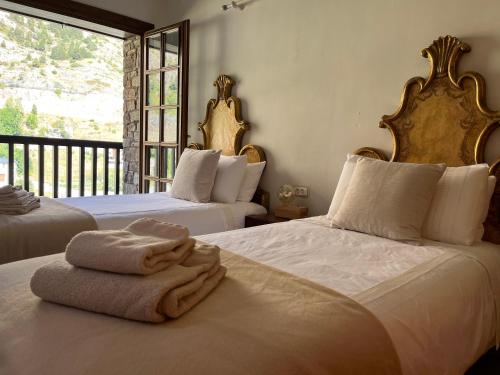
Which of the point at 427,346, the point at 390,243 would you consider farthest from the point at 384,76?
the point at 427,346

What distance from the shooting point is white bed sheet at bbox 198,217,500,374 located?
109cm

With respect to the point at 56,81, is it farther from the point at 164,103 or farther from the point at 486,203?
the point at 486,203

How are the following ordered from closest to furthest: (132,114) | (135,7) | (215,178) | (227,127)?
(215,178), (227,127), (135,7), (132,114)

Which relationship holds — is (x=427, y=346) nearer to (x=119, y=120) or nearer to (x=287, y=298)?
(x=287, y=298)

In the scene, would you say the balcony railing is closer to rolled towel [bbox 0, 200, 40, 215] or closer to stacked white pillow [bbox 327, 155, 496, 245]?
rolled towel [bbox 0, 200, 40, 215]

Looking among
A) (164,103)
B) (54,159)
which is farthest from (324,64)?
(54,159)

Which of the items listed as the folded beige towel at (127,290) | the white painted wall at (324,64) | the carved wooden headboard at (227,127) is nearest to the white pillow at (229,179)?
the carved wooden headboard at (227,127)

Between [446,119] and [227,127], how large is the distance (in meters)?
1.91

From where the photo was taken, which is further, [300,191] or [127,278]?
[300,191]

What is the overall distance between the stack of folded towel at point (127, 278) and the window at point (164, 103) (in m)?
2.85

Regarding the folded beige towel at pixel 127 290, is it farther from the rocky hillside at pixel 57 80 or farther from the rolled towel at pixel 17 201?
the rocky hillside at pixel 57 80

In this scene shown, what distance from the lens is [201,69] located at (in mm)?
3875

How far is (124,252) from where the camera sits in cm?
93

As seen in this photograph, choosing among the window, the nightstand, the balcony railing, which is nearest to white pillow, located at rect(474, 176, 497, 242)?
the nightstand
